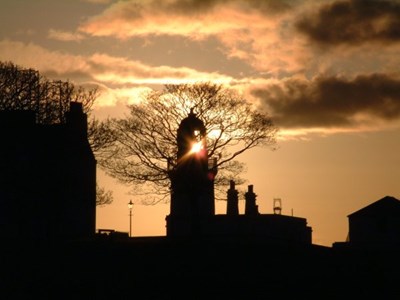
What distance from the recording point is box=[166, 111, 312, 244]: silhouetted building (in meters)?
61.2

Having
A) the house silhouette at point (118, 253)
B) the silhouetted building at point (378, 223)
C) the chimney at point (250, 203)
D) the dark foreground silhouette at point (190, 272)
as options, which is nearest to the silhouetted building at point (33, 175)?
the house silhouette at point (118, 253)

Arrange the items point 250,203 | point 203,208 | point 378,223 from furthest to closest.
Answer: point 250,203, point 378,223, point 203,208

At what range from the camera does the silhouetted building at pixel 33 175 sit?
52.8 meters

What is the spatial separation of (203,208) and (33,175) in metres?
33.9

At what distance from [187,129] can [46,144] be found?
37.7 feet

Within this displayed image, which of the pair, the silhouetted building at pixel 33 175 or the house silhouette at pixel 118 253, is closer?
the house silhouette at pixel 118 253

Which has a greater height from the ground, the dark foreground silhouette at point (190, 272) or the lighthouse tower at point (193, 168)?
the lighthouse tower at point (193, 168)

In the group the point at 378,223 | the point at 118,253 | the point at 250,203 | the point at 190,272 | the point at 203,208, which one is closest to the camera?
the point at 190,272

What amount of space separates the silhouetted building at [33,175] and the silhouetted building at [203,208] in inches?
338

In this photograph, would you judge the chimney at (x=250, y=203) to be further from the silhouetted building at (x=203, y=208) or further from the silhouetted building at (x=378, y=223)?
the silhouetted building at (x=378, y=223)

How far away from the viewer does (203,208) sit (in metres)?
84.6

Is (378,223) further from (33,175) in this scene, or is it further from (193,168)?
(33,175)

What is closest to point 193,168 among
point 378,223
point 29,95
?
point 29,95

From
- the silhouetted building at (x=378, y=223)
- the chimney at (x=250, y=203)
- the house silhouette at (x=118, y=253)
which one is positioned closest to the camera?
the house silhouette at (x=118, y=253)
